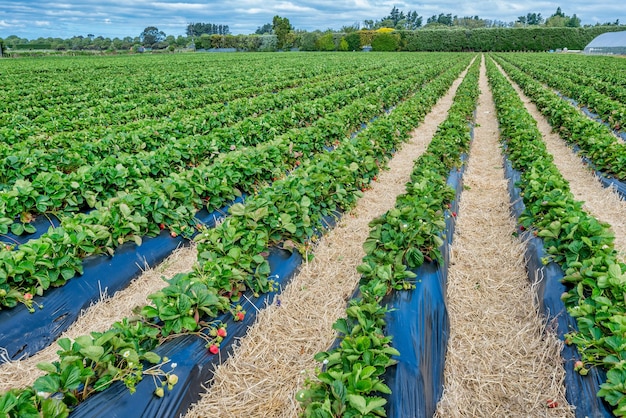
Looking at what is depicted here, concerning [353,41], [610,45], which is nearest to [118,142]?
[610,45]

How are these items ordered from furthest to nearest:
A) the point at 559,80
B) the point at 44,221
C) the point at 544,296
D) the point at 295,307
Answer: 1. the point at 559,80
2. the point at 44,221
3. the point at 295,307
4. the point at 544,296

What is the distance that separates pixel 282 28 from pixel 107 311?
84.8 m

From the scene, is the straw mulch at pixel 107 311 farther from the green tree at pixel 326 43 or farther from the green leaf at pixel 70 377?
the green tree at pixel 326 43

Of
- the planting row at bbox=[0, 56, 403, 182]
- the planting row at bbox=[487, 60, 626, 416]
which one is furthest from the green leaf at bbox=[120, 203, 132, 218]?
the planting row at bbox=[487, 60, 626, 416]

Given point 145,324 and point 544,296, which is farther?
point 544,296

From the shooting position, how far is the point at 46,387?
2.19 metres

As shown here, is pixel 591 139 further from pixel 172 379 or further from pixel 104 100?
pixel 104 100

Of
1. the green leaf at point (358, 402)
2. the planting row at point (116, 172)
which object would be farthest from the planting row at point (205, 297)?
the planting row at point (116, 172)

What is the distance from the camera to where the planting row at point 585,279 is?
8.48 feet

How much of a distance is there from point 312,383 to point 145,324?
132cm

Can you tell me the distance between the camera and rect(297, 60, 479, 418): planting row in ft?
7.49

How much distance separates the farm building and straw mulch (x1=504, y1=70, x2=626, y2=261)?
58.1 metres

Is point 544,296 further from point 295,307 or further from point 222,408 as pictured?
point 222,408

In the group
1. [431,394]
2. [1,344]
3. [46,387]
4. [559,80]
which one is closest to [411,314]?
[431,394]
